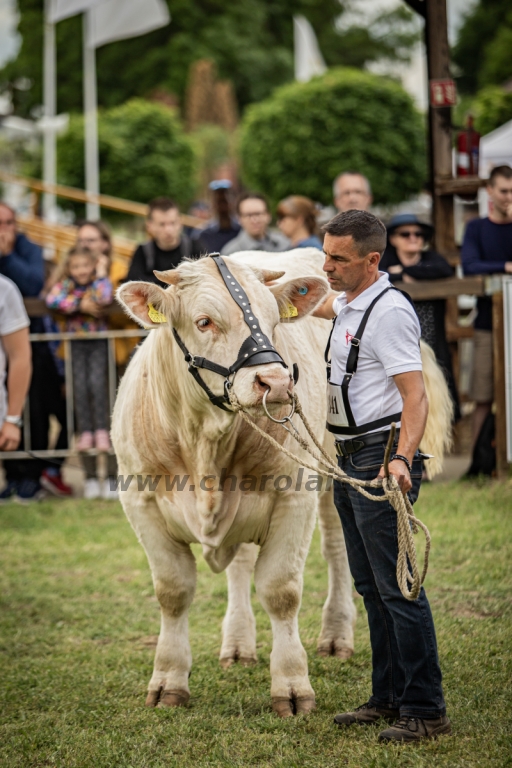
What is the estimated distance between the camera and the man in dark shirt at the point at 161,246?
24.5 ft

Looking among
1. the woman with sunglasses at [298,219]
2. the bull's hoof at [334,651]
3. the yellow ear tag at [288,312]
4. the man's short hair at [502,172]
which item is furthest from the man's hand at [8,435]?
the man's short hair at [502,172]

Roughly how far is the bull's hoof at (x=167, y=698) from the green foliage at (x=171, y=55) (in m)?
39.2

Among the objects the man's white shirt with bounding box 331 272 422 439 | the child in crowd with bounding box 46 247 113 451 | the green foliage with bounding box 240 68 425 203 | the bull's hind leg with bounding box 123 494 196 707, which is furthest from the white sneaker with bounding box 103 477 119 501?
the green foliage with bounding box 240 68 425 203

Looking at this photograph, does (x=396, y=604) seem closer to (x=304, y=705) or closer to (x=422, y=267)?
(x=304, y=705)

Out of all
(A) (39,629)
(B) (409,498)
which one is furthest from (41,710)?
(B) (409,498)

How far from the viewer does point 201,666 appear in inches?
186

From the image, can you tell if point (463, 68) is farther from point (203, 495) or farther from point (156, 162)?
point (203, 495)

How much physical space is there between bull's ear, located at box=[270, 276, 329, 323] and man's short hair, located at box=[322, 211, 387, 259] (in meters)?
0.45

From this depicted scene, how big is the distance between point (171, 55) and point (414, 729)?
139 ft

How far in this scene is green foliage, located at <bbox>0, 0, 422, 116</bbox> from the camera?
41.5 meters

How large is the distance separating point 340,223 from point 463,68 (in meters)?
46.5

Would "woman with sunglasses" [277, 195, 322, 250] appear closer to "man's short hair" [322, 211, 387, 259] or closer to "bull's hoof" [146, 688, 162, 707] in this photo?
"man's short hair" [322, 211, 387, 259]

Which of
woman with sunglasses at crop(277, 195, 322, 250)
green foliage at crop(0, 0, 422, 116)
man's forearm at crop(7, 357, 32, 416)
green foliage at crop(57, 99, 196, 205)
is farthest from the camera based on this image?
green foliage at crop(0, 0, 422, 116)

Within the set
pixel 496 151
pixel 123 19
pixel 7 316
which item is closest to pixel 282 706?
pixel 7 316
